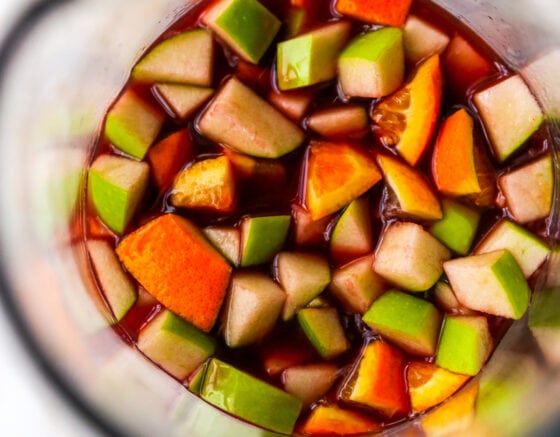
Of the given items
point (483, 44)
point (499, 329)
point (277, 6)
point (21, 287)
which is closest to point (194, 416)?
point (21, 287)

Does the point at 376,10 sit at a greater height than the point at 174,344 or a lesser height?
greater

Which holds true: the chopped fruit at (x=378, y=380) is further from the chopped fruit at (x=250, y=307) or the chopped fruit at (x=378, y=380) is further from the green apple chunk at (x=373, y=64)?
the green apple chunk at (x=373, y=64)

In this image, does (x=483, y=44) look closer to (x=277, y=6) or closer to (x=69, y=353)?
(x=277, y=6)

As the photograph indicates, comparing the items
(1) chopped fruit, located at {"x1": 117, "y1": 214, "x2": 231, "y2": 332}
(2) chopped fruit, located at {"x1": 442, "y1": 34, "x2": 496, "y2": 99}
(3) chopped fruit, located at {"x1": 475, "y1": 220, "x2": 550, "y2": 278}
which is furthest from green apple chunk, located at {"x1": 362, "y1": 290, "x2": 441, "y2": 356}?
(2) chopped fruit, located at {"x1": 442, "y1": 34, "x2": 496, "y2": 99}

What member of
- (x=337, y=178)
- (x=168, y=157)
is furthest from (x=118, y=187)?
(x=337, y=178)

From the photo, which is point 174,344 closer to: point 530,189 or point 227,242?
point 227,242

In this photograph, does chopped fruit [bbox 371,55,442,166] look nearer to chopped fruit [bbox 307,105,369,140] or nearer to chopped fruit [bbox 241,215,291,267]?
chopped fruit [bbox 307,105,369,140]
